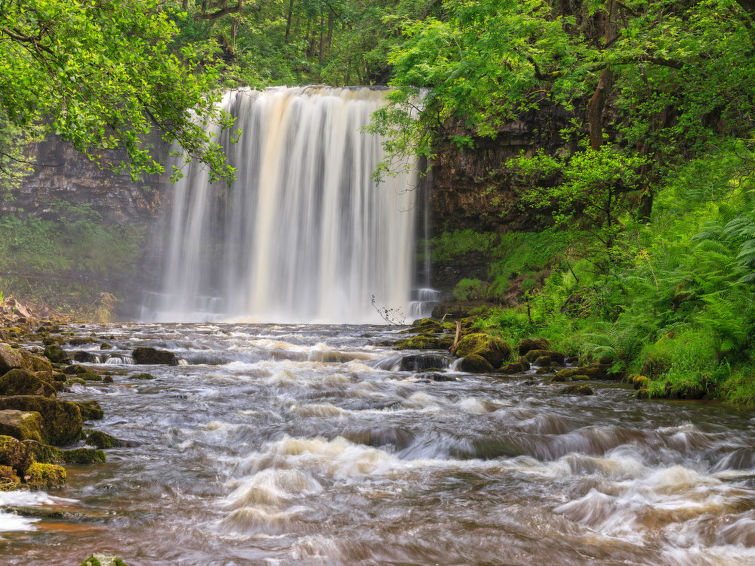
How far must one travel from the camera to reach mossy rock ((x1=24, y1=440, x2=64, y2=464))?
4.48 m

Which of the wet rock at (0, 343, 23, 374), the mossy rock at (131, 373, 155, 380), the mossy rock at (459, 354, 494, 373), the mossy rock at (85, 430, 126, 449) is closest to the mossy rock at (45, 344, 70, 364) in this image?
the mossy rock at (131, 373, 155, 380)

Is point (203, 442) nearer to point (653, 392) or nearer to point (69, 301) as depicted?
point (653, 392)

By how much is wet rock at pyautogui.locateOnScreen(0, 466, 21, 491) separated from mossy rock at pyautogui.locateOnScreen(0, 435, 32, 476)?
0.23ft

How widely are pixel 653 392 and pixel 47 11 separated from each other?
32.3ft

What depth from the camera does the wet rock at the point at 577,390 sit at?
8.52 metres

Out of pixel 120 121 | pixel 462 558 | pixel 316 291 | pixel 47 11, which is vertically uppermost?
pixel 47 11

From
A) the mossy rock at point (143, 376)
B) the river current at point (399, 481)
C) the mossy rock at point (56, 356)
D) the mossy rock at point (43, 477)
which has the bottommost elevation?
the river current at point (399, 481)

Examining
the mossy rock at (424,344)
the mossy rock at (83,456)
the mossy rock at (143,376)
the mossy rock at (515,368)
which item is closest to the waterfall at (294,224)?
the mossy rock at (424,344)

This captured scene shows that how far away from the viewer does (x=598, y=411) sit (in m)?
7.37

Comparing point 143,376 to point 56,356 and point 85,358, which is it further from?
point 85,358

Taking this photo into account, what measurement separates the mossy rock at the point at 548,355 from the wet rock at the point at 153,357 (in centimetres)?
787

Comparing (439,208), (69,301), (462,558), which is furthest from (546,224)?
(69,301)

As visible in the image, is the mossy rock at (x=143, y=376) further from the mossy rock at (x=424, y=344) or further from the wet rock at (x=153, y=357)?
the mossy rock at (x=424, y=344)

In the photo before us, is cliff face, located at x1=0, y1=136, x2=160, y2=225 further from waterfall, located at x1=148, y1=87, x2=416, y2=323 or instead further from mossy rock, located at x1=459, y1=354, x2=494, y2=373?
mossy rock, located at x1=459, y1=354, x2=494, y2=373
